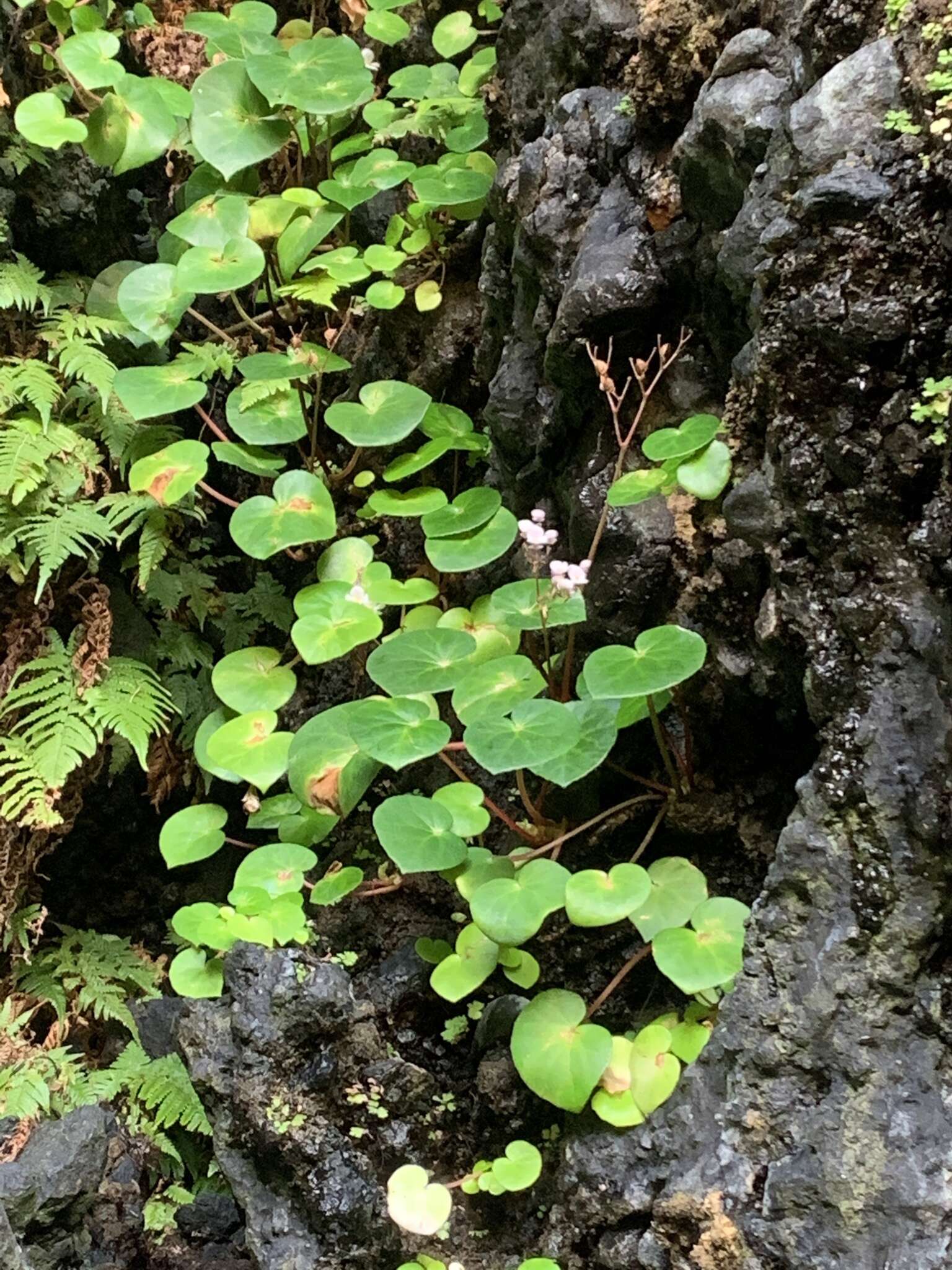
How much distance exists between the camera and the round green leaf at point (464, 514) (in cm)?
227

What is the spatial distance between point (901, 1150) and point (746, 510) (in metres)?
1.02

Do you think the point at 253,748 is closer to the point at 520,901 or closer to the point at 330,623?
the point at 330,623

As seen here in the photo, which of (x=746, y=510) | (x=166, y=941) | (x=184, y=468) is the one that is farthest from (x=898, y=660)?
(x=166, y=941)

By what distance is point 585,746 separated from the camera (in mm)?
1803

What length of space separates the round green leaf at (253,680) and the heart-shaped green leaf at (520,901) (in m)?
0.84

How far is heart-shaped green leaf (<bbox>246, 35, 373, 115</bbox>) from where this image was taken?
258 centimetres

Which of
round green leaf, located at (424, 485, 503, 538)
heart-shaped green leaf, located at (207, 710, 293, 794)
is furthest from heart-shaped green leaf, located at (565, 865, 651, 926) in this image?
round green leaf, located at (424, 485, 503, 538)

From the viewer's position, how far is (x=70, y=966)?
259cm

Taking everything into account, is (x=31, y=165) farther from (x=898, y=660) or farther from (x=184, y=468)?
(x=898, y=660)

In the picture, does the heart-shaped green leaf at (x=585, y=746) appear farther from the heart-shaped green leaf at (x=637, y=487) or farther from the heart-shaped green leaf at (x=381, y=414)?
the heart-shaped green leaf at (x=381, y=414)

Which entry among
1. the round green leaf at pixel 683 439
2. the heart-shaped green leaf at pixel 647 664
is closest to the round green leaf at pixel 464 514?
the round green leaf at pixel 683 439

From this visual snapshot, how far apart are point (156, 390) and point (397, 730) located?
1.22 m

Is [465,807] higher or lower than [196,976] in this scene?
higher

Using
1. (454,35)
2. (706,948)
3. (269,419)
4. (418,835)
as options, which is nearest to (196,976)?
(418,835)
